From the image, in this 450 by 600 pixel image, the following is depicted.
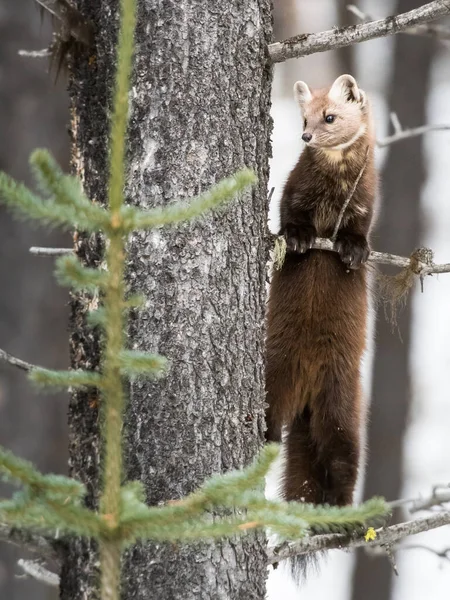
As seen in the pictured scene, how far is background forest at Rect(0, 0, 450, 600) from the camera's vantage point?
7590 mm

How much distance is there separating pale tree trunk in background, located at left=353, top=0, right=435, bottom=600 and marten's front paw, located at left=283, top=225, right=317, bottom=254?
5320 millimetres

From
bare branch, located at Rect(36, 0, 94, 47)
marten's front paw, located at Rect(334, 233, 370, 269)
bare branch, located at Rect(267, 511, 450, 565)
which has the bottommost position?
bare branch, located at Rect(267, 511, 450, 565)

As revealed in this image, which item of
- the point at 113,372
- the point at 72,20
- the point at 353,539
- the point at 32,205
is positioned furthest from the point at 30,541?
the point at 72,20

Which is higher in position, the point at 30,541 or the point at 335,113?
the point at 335,113

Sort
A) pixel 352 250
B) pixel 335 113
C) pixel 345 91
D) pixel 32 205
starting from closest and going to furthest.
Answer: pixel 32 205 → pixel 352 250 → pixel 335 113 → pixel 345 91

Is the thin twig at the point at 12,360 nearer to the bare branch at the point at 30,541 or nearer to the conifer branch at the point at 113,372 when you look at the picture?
the bare branch at the point at 30,541

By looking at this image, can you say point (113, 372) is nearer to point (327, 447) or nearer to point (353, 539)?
point (353, 539)

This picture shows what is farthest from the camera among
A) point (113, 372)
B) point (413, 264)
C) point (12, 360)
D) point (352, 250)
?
point (352, 250)

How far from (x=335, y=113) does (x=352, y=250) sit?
3.08ft

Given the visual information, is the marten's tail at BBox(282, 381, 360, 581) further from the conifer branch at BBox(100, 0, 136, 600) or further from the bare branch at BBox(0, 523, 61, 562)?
the conifer branch at BBox(100, 0, 136, 600)

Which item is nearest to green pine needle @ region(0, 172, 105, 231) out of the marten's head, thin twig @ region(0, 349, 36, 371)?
thin twig @ region(0, 349, 36, 371)

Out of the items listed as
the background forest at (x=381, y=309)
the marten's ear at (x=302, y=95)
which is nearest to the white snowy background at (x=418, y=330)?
the background forest at (x=381, y=309)

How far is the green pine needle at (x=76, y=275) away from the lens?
166cm

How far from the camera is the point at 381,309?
7820 millimetres
